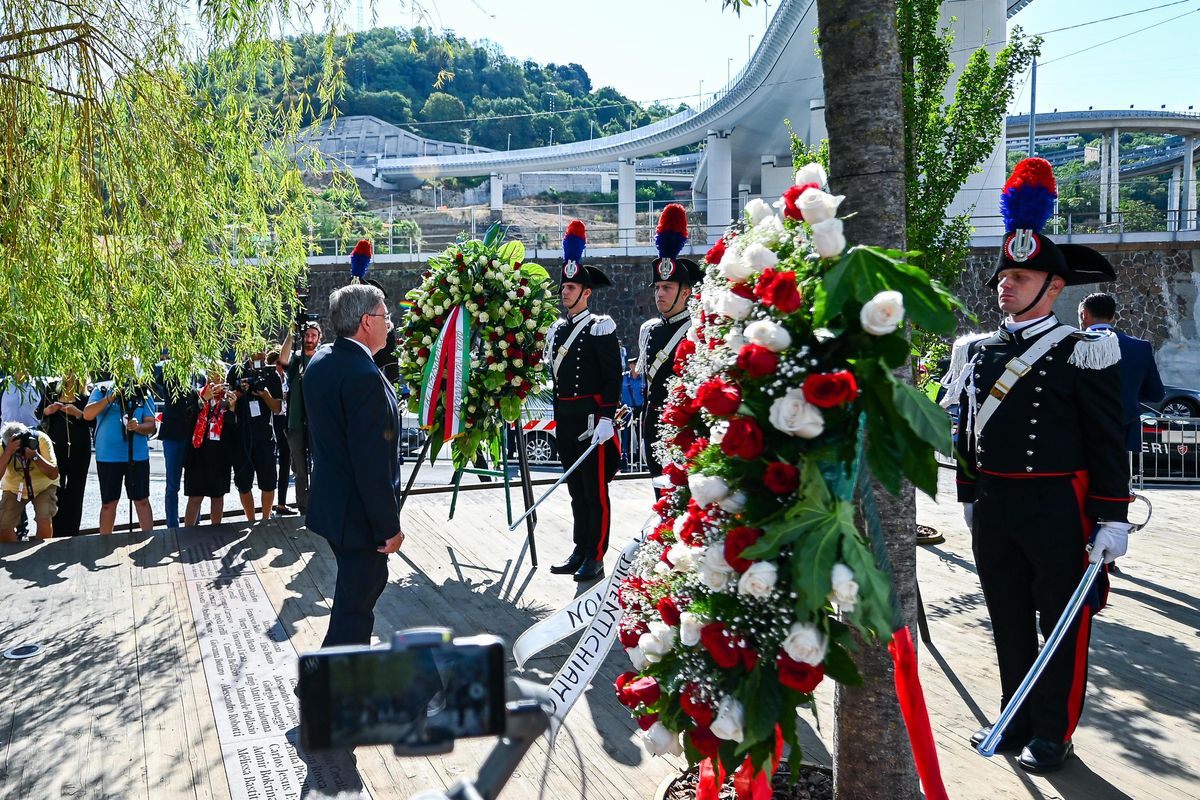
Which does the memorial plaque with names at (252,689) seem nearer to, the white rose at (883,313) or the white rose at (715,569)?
the white rose at (715,569)

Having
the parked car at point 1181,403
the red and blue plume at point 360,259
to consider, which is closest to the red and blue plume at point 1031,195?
the red and blue plume at point 360,259

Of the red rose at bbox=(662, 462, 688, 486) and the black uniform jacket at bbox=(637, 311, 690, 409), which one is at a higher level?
the black uniform jacket at bbox=(637, 311, 690, 409)

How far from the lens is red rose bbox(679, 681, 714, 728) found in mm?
2648

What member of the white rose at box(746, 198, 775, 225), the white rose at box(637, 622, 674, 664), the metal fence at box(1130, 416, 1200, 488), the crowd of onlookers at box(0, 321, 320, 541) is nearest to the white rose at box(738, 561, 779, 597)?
the white rose at box(637, 622, 674, 664)

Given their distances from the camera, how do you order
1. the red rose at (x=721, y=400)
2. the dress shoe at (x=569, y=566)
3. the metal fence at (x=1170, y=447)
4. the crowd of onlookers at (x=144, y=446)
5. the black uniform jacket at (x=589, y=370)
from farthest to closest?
the metal fence at (x=1170, y=447)
the crowd of onlookers at (x=144, y=446)
the black uniform jacket at (x=589, y=370)
the dress shoe at (x=569, y=566)
the red rose at (x=721, y=400)

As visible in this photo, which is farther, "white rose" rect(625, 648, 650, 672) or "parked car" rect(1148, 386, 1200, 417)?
"parked car" rect(1148, 386, 1200, 417)

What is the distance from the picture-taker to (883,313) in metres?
2.34

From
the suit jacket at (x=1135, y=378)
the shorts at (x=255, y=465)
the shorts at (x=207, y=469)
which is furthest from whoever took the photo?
the shorts at (x=255, y=465)

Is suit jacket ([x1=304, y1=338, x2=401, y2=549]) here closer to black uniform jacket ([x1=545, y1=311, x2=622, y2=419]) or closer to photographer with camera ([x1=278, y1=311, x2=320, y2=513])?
black uniform jacket ([x1=545, y1=311, x2=622, y2=419])

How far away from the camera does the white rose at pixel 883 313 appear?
2320 millimetres

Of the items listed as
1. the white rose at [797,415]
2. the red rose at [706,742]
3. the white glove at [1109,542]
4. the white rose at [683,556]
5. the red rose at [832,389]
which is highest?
the red rose at [832,389]

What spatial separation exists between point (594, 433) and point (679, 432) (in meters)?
3.81

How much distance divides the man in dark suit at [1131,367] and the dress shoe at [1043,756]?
322 cm

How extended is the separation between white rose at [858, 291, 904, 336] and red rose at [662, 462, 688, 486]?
83cm
